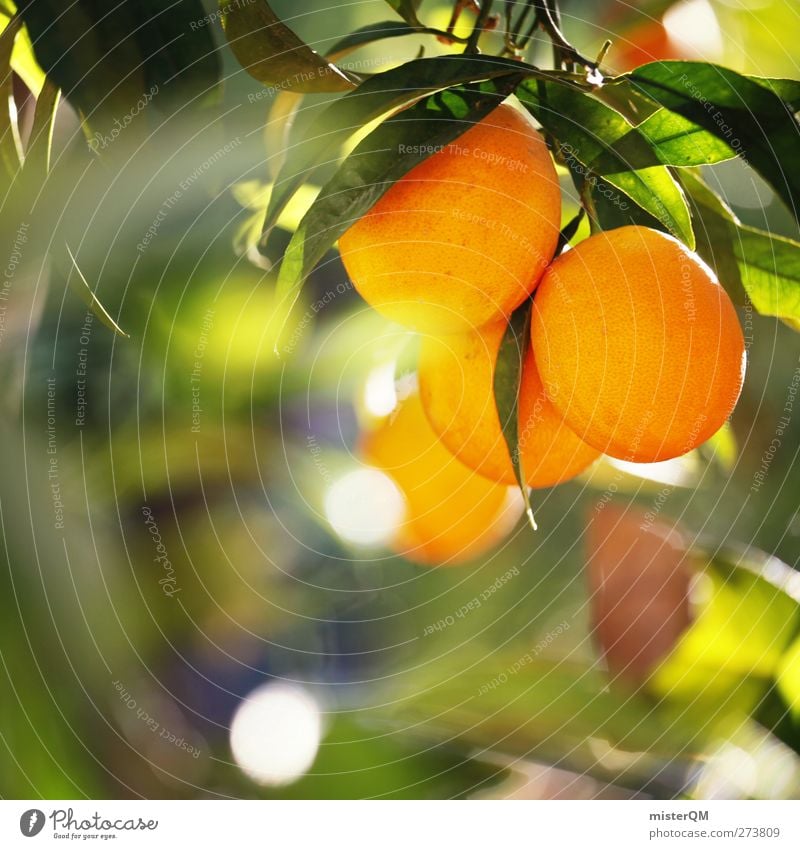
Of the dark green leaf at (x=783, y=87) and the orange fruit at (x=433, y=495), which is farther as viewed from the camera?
the orange fruit at (x=433, y=495)

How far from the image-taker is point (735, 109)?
375 millimetres

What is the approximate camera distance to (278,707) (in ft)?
1.90

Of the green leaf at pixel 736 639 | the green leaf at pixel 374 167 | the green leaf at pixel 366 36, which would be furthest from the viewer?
the green leaf at pixel 736 639

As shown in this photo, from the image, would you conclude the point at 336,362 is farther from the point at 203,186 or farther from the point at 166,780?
the point at 166,780

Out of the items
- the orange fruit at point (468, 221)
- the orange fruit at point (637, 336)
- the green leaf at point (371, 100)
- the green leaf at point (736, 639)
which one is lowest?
the green leaf at point (736, 639)

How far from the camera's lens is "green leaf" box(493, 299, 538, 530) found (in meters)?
→ 0.38

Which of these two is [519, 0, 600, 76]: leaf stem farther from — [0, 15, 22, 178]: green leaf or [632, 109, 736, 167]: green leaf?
[0, 15, 22, 178]: green leaf

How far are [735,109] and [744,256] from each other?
9 centimetres

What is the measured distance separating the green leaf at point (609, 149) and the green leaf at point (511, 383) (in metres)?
0.07
